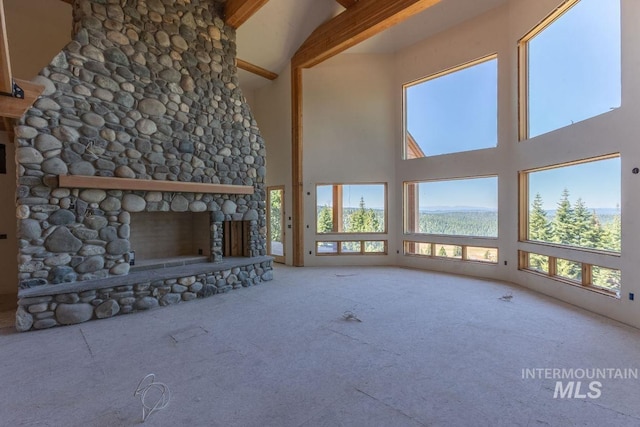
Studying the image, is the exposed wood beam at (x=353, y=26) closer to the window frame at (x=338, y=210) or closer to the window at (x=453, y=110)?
the window at (x=453, y=110)

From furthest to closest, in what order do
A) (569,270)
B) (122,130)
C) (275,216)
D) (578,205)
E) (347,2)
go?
1. (275,216)
2. (347,2)
3. (569,270)
4. (578,205)
5. (122,130)

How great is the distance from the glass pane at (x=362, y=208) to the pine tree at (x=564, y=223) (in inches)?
134

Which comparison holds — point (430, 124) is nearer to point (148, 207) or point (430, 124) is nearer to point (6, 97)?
point (148, 207)

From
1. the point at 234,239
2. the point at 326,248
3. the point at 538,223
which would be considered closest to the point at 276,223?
the point at 326,248

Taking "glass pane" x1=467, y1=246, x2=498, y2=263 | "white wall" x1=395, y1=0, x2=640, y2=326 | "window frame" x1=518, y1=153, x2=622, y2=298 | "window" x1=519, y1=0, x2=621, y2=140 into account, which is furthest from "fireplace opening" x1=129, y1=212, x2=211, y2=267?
"window" x1=519, y1=0, x2=621, y2=140

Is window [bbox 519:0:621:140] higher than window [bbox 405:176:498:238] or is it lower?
higher

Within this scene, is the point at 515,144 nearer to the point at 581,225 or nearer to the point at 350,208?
the point at 581,225

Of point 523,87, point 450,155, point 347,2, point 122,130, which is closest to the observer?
point 122,130

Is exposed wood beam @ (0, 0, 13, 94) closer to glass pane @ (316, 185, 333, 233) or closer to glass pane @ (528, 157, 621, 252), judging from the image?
glass pane @ (316, 185, 333, 233)

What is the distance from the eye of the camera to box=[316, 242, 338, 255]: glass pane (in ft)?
24.2

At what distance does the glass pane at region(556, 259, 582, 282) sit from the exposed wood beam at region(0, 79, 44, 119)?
22.6 feet

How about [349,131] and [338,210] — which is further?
[338,210]

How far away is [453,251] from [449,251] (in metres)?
0.08

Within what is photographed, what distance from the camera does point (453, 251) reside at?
6.50 m
